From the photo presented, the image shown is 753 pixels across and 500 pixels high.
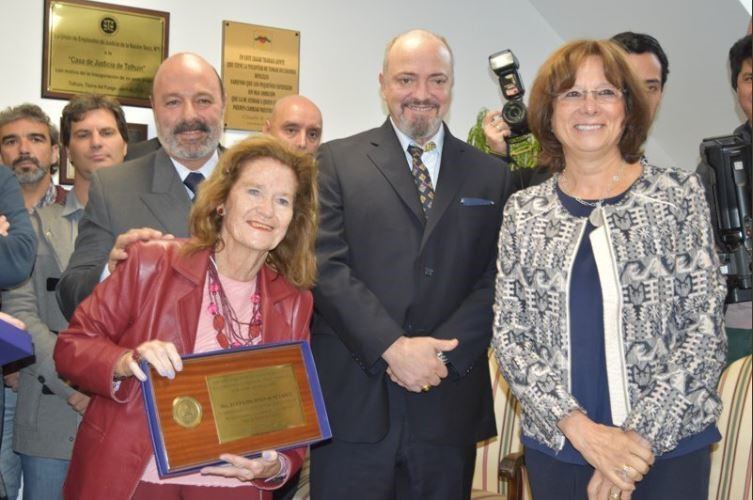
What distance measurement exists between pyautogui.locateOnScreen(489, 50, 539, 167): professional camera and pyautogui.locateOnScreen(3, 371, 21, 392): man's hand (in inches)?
85.2

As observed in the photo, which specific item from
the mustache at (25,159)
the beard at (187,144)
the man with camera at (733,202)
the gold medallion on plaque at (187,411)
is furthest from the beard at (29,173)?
the man with camera at (733,202)

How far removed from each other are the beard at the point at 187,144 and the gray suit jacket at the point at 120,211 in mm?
86

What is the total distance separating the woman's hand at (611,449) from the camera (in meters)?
1.94

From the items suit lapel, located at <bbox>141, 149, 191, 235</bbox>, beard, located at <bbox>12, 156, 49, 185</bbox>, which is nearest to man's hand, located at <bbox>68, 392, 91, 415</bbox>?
suit lapel, located at <bbox>141, 149, 191, 235</bbox>

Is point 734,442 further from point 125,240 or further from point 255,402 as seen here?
point 125,240

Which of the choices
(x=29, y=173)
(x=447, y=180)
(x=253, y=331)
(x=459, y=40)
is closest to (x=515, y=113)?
(x=447, y=180)

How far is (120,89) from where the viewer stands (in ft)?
15.0

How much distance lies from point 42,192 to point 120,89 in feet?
3.55

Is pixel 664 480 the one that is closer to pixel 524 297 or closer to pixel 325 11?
pixel 524 297

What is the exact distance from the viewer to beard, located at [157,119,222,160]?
2.92 metres

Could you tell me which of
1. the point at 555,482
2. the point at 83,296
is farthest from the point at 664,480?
the point at 83,296

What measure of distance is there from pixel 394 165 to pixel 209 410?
1.12m

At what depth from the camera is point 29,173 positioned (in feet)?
12.1

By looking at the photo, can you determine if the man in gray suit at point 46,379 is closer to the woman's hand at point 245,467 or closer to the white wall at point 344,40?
the woman's hand at point 245,467
